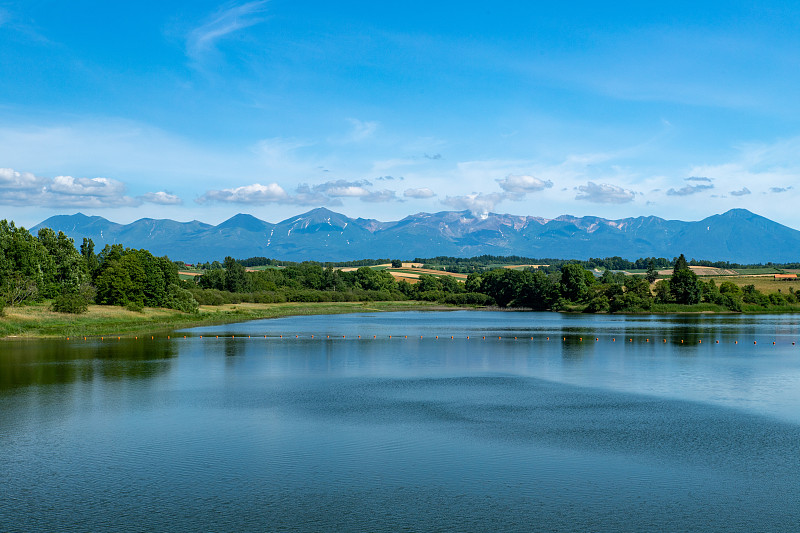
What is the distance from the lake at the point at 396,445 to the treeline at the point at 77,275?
96.8 feet

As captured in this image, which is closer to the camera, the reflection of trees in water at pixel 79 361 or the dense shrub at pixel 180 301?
the reflection of trees in water at pixel 79 361

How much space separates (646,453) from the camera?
2288 cm

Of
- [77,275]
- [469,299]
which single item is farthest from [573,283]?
[77,275]

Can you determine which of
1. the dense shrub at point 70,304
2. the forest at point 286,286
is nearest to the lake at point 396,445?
the dense shrub at point 70,304

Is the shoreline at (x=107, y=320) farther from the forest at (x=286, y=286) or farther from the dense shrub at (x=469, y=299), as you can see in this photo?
the dense shrub at (x=469, y=299)

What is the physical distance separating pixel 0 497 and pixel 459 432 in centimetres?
1523

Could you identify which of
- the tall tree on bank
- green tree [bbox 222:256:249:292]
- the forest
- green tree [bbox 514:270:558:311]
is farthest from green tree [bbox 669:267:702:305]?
green tree [bbox 222:256:249:292]

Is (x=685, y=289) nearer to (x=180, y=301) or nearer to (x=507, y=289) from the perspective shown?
(x=507, y=289)

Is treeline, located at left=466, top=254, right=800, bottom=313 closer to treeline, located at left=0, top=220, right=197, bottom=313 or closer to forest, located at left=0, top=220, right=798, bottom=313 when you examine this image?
forest, located at left=0, top=220, right=798, bottom=313

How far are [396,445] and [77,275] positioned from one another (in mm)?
78088

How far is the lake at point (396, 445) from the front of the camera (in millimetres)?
17016

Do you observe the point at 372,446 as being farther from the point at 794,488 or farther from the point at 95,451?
the point at 794,488

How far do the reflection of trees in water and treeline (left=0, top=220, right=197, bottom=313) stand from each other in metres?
14.0

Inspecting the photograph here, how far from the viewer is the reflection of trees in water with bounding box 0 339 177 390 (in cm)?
3925
